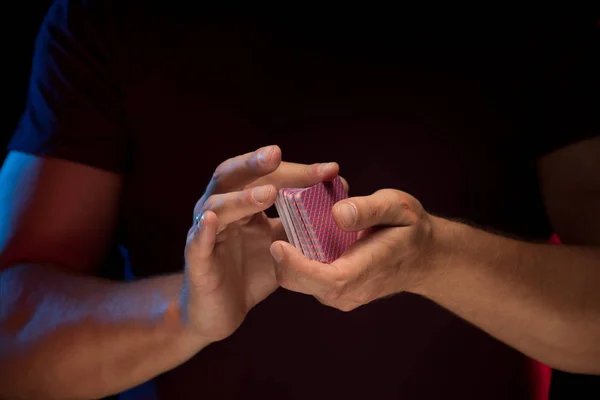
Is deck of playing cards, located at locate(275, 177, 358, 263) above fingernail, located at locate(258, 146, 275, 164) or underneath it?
underneath

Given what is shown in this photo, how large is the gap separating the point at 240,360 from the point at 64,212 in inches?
18.4

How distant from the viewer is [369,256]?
72 cm

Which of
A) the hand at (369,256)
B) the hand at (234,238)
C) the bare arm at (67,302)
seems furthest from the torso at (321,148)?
the hand at (369,256)

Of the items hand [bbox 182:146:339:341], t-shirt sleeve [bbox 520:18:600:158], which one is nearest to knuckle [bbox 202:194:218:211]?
hand [bbox 182:146:339:341]

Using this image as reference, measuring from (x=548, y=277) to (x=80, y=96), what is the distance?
37.4 inches

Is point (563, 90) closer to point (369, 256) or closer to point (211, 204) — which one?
point (369, 256)

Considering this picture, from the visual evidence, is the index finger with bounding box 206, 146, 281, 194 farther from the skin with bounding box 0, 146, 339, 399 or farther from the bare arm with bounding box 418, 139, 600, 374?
the bare arm with bounding box 418, 139, 600, 374

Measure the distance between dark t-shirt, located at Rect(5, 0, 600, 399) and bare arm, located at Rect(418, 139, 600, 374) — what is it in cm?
9

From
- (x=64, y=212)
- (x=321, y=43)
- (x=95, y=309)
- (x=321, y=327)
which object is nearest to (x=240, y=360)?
(x=321, y=327)

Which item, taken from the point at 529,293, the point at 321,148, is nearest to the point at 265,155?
the point at 321,148

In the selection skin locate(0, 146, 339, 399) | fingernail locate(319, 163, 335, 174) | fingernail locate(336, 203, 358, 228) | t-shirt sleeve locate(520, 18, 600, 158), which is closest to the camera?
fingernail locate(336, 203, 358, 228)

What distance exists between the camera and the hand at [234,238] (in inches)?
29.4

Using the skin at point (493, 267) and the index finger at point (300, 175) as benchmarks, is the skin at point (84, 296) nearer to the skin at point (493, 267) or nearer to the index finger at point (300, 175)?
the index finger at point (300, 175)

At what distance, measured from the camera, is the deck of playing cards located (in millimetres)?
753
